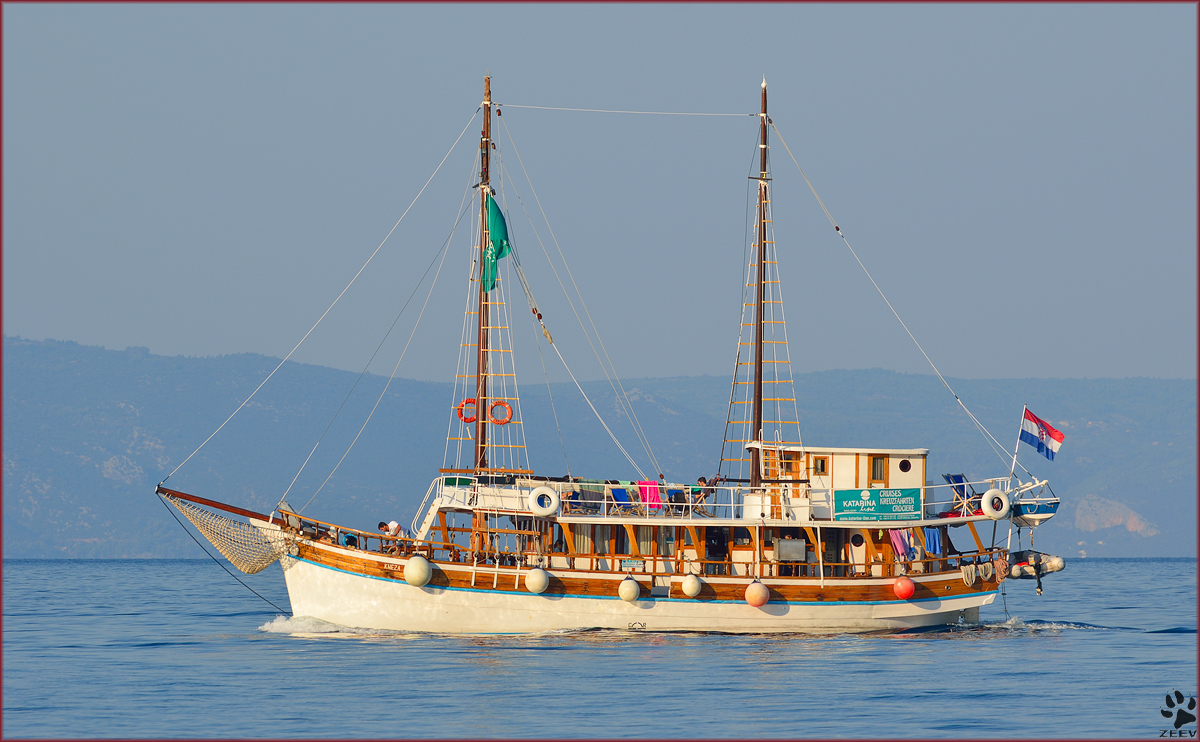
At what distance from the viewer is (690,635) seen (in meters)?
39.2

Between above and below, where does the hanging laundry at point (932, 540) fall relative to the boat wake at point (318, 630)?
above

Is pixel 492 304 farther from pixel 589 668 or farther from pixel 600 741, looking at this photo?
pixel 600 741

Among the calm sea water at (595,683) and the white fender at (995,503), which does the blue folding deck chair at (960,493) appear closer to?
the white fender at (995,503)

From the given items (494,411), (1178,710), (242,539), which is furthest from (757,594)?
(242,539)

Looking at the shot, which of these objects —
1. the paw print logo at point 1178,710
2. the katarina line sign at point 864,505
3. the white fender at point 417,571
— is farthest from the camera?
the katarina line sign at point 864,505

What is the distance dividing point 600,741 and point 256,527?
19.0 metres

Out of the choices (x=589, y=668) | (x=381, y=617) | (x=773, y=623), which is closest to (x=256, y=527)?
(x=381, y=617)

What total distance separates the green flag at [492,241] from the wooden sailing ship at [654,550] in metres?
2.30

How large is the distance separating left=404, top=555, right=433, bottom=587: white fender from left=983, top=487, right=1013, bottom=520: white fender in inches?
673

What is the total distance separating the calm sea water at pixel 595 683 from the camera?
2709 centimetres

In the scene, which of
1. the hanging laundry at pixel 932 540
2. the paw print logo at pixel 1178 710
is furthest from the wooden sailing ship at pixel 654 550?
the paw print logo at pixel 1178 710

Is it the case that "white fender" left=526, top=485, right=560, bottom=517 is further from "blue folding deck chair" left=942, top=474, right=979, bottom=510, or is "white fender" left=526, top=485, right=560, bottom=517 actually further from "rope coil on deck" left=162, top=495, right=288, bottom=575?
"blue folding deck chair" left=942, top=474, right=979, bottom=510

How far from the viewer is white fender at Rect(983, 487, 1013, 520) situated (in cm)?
3981

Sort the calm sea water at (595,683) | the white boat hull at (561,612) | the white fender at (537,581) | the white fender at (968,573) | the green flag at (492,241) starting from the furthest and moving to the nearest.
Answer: the green flag at (492,241) → the white fender at (968,573) → the white boat hull at (561,612) → the white fender at (537,581) → the calm sea water at (595,683)
